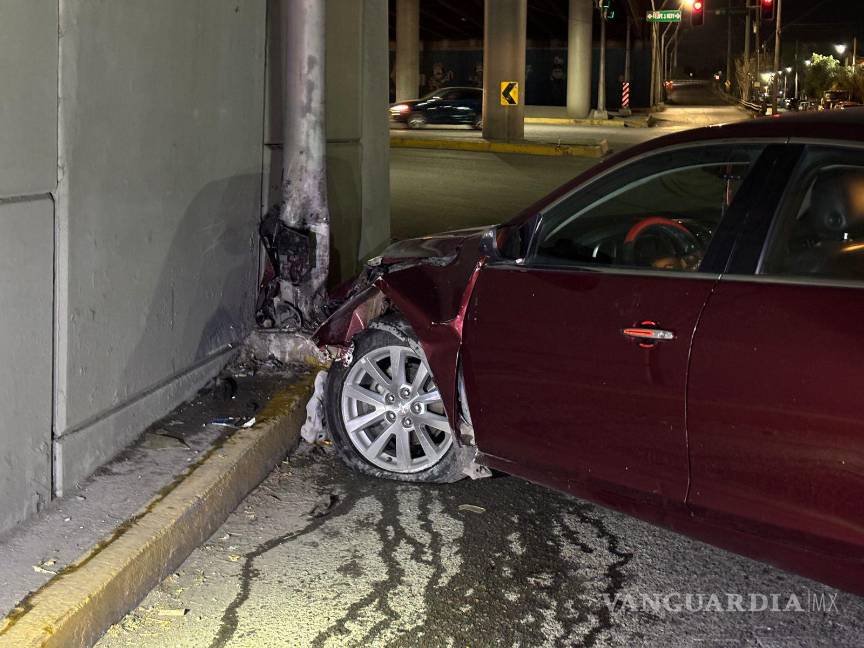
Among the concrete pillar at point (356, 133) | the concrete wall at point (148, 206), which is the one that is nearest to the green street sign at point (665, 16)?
the concrete pillar at point (356, 133)

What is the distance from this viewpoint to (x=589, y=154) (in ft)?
77.4

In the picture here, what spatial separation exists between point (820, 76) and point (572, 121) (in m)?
31.0

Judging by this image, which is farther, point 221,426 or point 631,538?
point 221,426

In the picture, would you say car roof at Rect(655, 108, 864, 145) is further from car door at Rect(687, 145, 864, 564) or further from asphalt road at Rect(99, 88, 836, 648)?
asphalt road at Rect(99, 88, 836, 648)

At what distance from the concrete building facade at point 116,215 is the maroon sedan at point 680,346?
1177 millimetres

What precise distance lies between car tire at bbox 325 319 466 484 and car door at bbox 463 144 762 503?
1.54ft

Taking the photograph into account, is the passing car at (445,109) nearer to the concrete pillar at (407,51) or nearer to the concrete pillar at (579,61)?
the concrete pillar at (579,61)

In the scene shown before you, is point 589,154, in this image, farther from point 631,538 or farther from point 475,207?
point 631,538

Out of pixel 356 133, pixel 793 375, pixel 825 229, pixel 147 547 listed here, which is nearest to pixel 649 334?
pixel 793 375

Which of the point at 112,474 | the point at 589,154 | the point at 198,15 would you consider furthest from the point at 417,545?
the point at 589,154

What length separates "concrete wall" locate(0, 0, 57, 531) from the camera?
14.0ft

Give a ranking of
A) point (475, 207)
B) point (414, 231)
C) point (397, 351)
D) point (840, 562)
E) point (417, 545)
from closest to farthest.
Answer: point (840, 562)
point (417, 545)
point (397, 351)
point (414, 231)
point (475, 207)

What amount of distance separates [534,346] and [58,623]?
193cm

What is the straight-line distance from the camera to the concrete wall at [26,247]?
4.26m
